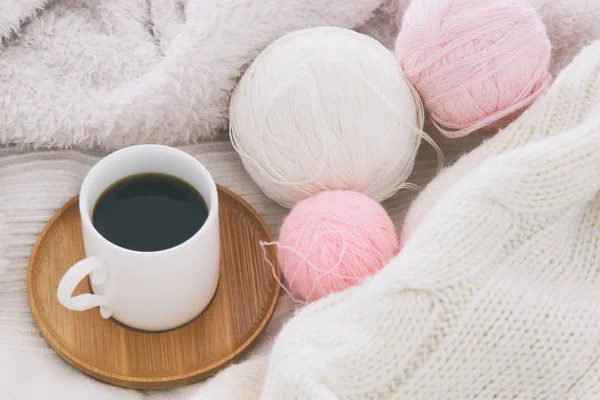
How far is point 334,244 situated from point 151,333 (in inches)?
7.3

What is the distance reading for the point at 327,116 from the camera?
597 mm

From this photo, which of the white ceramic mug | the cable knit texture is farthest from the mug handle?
the cable knit texture

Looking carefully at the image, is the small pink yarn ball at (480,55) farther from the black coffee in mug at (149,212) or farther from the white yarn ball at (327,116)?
the black coffee in mug at (149,212)

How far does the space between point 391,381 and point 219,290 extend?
0.21 meters

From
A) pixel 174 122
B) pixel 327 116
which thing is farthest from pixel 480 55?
pixel 174 122

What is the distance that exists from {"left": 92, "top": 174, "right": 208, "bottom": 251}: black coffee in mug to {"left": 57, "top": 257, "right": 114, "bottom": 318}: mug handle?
29mm

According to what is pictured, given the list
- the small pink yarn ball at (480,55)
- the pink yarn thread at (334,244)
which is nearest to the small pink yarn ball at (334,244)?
the pink yarn thread at (334,244)

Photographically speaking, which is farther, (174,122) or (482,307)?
(174,122)

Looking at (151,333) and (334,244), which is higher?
(334,244)

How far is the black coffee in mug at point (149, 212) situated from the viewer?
0.53 metres

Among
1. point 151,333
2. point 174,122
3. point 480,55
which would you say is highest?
point 480,55

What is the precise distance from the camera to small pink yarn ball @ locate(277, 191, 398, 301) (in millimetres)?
554

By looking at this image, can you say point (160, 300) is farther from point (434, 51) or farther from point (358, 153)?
point (434, 51)

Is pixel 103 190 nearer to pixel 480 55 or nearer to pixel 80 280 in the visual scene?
pixel 80 280
